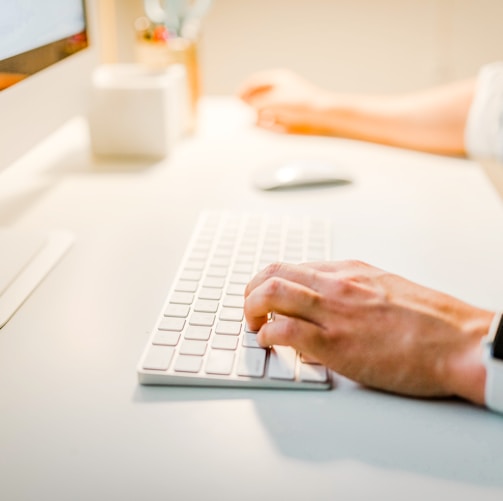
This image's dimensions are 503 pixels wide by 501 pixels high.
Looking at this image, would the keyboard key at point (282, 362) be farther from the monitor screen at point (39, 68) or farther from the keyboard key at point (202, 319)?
the monitor screen at point (39, 68)

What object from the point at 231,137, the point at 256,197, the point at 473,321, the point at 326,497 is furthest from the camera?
the point at 231,137

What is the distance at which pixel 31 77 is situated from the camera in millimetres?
685

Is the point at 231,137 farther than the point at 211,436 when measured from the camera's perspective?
Yes

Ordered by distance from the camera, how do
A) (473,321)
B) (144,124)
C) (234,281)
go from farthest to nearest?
(144,124) < (234,281) < (473,321)

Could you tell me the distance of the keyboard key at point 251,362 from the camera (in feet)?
1.54

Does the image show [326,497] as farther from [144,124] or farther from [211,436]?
[144,124]

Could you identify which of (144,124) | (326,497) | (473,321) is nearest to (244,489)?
(326,497)

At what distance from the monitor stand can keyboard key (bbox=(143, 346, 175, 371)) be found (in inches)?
5.8

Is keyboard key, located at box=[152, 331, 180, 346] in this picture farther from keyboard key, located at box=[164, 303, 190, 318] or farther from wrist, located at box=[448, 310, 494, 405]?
wrist, located at box=[448, 310, 494, 405]

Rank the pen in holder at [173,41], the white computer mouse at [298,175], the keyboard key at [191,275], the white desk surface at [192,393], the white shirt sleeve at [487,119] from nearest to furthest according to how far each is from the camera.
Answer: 1. the white desk surface at [192,393]
2. the keyboard key at [191,275]
3. the white computer mouse at [298,175]
4. the white shirt sleeve at [487,119]
5. the pen in holder at [173,41]

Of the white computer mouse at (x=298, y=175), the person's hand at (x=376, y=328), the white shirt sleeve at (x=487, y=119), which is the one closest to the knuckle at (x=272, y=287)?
the person's hand at (x=376, y=328)

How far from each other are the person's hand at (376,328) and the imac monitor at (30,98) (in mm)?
237

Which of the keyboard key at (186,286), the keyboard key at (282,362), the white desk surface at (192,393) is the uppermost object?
the keyboard key at (186,286)

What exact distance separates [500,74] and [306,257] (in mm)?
563
